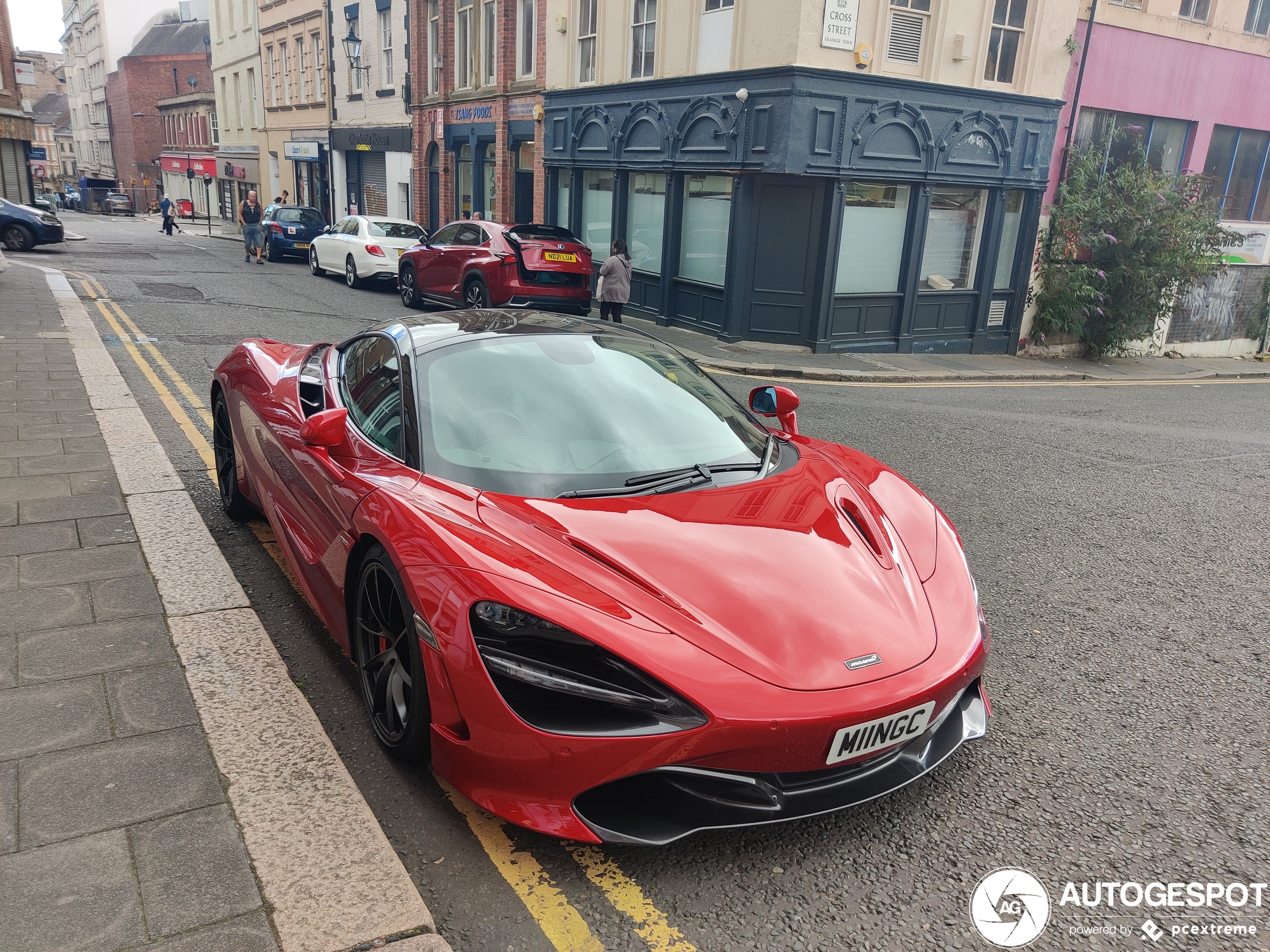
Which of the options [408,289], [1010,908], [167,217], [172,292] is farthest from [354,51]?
[1010,908]

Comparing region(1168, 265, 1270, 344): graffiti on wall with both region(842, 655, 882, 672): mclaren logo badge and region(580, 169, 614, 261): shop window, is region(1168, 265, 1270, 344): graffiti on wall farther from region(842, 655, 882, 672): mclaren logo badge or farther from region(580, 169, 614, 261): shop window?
region(842, 655, 882, 672): mclaren logo badge

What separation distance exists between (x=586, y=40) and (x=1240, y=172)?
551 inches

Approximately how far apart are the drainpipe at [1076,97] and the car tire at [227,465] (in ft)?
51.7

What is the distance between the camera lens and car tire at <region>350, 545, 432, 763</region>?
2877mm

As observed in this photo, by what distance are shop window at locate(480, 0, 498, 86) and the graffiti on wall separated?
16743mm

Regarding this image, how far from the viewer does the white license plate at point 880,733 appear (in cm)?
252

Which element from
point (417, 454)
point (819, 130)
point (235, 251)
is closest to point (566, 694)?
point (417, 454)

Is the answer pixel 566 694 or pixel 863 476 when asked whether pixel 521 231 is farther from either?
pixel 566 694

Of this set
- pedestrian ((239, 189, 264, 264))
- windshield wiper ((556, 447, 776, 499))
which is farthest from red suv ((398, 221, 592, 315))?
→ windshield wiper ((556, 447, 776, 499))

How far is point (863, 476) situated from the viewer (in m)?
3.89

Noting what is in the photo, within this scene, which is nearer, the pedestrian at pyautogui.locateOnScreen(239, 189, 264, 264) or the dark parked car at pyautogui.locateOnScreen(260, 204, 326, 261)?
the pedestrian at pyautogui.locateOnScreen(239, 189, 264, 264)

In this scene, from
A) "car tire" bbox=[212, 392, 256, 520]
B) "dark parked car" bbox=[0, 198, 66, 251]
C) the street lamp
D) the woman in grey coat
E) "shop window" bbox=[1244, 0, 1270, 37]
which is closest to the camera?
"car tire" bbox=[212, 392, 256, 520]

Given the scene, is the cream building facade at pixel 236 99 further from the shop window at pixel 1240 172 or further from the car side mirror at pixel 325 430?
the car side mirror at pixel 325 430

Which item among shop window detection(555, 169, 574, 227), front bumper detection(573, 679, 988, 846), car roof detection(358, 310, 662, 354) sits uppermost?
shop window detection(555, 169, 574, 227)
